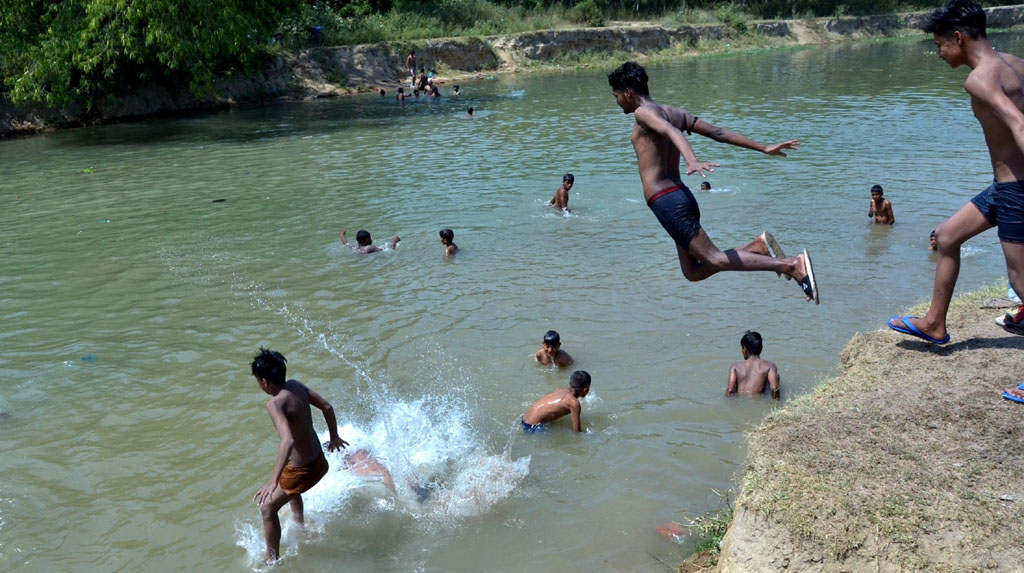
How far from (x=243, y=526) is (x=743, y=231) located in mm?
8745

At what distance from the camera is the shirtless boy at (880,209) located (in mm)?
→ 11891

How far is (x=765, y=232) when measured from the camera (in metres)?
5.66

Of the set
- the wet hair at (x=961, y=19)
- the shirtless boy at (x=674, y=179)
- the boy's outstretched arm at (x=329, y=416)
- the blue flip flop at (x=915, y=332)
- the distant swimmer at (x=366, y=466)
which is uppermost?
the wet hair at (x=961, y=19)

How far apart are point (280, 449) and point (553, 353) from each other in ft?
11.6

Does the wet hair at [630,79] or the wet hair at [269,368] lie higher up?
the wet hair at [630,79]

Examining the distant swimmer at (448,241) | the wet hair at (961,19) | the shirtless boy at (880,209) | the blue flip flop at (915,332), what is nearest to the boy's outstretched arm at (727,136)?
the wet hair at (961,19)

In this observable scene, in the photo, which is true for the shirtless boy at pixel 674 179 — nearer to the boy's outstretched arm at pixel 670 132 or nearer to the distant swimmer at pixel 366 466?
the boy's outstretched arm at pixel 670 132

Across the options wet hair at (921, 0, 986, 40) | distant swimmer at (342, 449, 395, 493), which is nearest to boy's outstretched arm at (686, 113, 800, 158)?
wet hair at (921, 0, 986, 40)

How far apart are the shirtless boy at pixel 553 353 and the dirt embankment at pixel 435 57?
80.3 feet

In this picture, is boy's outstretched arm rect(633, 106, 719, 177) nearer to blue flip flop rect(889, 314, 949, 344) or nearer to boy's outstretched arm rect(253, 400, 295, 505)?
blue flip flop rect(889, 314, 949, 344)

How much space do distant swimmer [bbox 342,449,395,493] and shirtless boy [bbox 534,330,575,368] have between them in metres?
2.19

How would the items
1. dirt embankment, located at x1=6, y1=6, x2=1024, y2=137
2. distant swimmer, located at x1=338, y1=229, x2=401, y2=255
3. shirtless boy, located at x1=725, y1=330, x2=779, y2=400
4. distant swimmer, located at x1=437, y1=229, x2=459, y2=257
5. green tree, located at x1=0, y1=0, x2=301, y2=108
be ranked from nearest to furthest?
shirtless boy, located at x1=725, y1=330, x2=779, y2=400
distant swimmer, located at x1=437, y1=229, x2=459, y2=257
distant swimmer, located at x1=338, y1=229, x2=401, y2=255
green tree, located at x1=0, y1=0, x2=301, y2=108
dirt embankment, located at x1=6, y1=6, x2=1024, y2=137

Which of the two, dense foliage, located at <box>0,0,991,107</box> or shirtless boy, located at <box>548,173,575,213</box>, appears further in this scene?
dense foliage, located at <box>0,0,991,107</box>

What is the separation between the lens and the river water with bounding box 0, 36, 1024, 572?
591 centimetres
